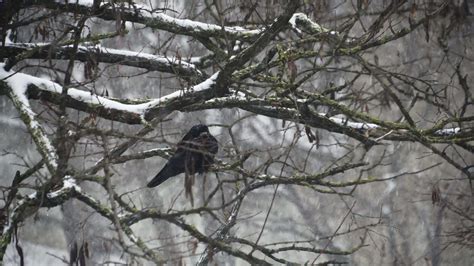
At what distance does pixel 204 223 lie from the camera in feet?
46.6

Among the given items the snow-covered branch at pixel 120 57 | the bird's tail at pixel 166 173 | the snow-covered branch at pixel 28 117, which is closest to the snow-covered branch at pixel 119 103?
the snow-covered branch at pixel 28 117

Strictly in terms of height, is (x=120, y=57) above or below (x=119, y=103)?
above

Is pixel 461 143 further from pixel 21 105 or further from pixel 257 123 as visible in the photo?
pixel 257 123

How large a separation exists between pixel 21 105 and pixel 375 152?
11186mm

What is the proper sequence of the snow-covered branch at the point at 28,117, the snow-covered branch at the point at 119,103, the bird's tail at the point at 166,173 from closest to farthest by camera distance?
the snow-covered branch at the point at 28,117, the snow-covered branch at the point at 119,103, the bird's tail at the point at 166,173

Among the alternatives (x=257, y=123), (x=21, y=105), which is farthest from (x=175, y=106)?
(x=257, y=123)

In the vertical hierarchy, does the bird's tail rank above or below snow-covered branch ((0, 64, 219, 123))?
below

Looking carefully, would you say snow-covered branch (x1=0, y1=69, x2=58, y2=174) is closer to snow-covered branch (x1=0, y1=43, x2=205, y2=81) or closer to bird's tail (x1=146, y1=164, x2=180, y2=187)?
snow-covered branch (x1=0, y1=43, x2=205, y2=81)

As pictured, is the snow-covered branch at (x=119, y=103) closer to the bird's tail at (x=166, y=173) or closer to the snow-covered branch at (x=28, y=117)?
the snow-covered branch at (x=28, y=117)

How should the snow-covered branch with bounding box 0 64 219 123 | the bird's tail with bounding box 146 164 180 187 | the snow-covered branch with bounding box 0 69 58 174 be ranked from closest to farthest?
the snow-covered branch with bounding box 0 69 58 174 < the snow-covered branch with bounding box 0 64 219 123 < the bird's tail with bounding box 146 164 180 187

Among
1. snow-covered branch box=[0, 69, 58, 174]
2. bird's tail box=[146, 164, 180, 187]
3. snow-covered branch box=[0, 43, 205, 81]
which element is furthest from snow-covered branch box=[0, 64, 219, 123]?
bird's tail box=[146, 164, 180, 187]

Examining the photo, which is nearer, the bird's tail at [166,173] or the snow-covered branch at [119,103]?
the snow-covered branch at [119,103]

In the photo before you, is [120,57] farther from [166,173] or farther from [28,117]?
[28,117]

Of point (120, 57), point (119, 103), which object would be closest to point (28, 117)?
point (119, 103)
